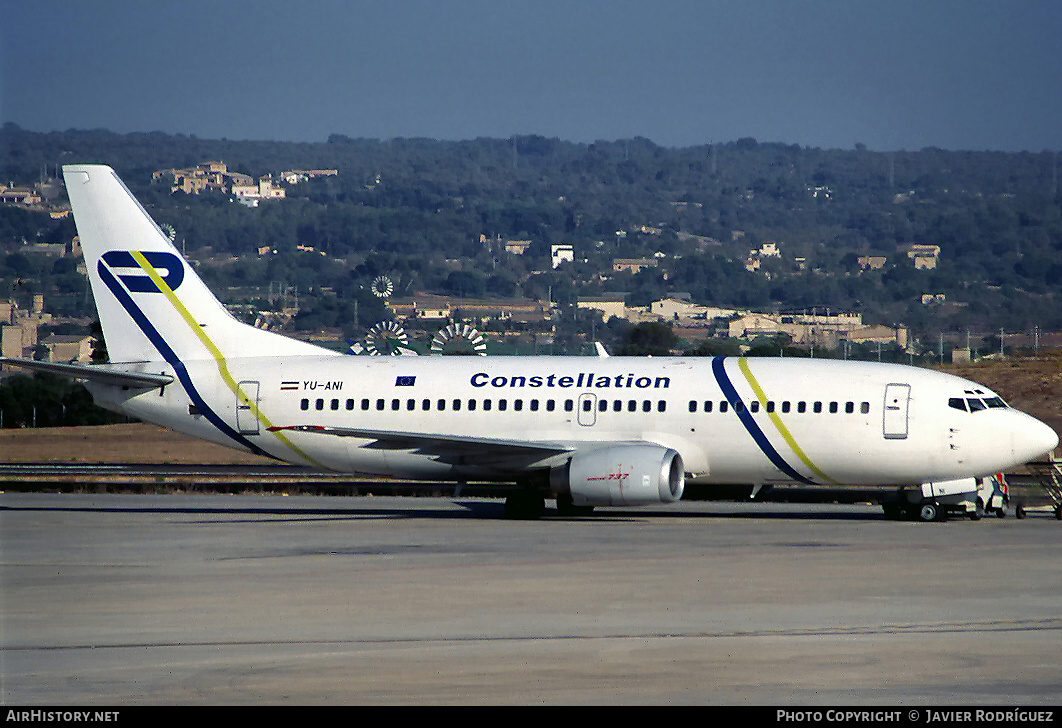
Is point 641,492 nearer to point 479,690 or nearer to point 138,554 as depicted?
point 138,554

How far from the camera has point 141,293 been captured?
35875mm

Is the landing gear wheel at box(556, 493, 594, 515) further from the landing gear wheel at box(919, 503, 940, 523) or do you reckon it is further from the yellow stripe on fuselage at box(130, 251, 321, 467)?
the landing gear wheel at box(919, 503, 940, 523)

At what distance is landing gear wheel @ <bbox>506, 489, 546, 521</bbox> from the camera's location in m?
32.9

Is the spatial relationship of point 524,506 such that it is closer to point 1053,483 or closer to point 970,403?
point 970,403

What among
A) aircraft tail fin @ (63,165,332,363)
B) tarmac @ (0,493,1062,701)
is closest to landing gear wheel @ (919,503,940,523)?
tarmac @ (0,493,1062,701)

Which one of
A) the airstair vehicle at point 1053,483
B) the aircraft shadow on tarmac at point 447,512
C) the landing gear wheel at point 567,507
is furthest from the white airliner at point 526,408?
the airstair vehicle at point 1053,483

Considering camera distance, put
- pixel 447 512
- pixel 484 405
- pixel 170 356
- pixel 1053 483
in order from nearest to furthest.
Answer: pixel 484 405
pixel 447 512
pixel 1053 483
pixel 170 356

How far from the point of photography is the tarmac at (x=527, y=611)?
13750mm

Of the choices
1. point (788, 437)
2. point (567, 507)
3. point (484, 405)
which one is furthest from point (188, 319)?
point (788, 437)

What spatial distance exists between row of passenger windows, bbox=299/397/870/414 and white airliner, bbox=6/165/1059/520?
0.04 metres

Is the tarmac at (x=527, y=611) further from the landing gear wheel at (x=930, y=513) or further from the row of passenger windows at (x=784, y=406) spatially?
the row of passenger windows at (x=784, y=406)

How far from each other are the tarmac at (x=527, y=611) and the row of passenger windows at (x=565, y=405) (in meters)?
2.39

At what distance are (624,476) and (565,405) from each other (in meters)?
2.86

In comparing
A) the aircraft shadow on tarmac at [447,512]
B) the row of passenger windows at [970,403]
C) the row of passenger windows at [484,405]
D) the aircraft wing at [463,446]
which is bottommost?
the aircraft shadow on tarmac at [447,512]
